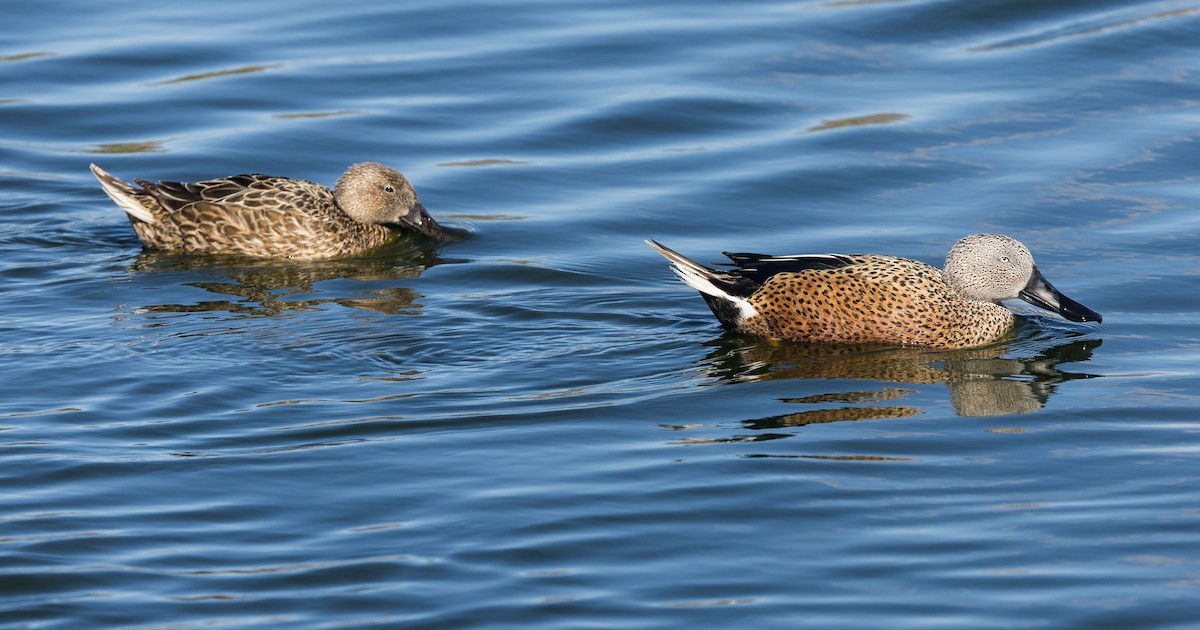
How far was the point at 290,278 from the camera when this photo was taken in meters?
11.2

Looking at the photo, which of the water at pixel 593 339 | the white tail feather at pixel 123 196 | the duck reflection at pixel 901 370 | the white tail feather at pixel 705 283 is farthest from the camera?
the white tail feather at pixel 123 196

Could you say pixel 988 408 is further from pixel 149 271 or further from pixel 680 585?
pixel 149 271

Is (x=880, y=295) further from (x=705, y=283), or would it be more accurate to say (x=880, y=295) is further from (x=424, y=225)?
(x=424, y=225)

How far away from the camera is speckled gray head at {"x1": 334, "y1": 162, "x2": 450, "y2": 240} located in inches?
471

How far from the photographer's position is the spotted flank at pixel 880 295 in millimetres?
9508

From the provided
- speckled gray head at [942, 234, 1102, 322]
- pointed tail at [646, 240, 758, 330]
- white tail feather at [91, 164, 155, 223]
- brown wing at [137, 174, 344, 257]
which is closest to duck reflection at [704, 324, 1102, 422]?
pointed tail at [646, 240, 758, 330]

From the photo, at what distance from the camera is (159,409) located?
320 inches

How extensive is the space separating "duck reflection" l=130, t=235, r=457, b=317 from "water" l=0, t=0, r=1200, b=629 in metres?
0.05

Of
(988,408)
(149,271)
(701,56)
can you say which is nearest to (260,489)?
(988,408)

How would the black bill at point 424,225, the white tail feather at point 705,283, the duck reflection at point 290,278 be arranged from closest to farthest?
the white tail feather at point 705,283 → the duck reflection at point 290,278 → the black bill at point 424,225

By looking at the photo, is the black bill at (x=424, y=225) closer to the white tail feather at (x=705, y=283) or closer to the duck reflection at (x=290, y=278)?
the duck reflection at (x=290, y=278)

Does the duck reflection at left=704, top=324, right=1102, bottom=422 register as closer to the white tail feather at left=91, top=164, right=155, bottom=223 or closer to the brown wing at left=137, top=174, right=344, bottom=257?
the brown wing at left=137, top=174, right=344, bottom=257

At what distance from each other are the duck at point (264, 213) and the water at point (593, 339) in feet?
0.63

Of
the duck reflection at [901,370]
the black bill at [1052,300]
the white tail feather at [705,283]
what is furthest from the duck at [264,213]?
the black bill at [1052,300]
